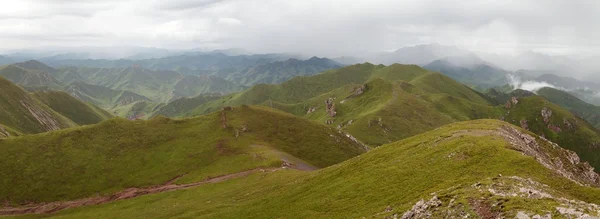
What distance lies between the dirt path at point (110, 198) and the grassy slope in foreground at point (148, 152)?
313 cm

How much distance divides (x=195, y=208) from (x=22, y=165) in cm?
7739

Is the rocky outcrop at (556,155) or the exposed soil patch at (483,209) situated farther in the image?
the rocky outcrop at (556,155)

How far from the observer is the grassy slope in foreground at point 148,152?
114 m

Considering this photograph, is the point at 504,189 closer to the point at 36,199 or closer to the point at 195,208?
the point at 195,208

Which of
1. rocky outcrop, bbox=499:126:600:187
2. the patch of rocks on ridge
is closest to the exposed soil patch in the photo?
the patch of rocks on ridge

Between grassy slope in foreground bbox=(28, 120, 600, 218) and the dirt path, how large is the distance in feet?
31.1

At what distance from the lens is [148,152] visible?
135500 mm

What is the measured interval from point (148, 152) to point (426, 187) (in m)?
115

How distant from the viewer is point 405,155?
65.1 metres

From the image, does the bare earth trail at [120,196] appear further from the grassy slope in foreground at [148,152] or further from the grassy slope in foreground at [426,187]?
the grassy slope in foreground at [426,187]

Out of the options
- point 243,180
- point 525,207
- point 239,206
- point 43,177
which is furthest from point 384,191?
point 43,177

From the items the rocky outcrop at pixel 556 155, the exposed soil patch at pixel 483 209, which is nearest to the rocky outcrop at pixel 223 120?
the rocky outcrop at pixel 556 155

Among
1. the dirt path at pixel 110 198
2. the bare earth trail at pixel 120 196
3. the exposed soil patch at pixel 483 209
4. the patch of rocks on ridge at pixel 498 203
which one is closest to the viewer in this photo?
the patch of rocks on ridge at pixel 498 203

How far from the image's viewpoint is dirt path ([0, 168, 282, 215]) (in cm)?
10081
